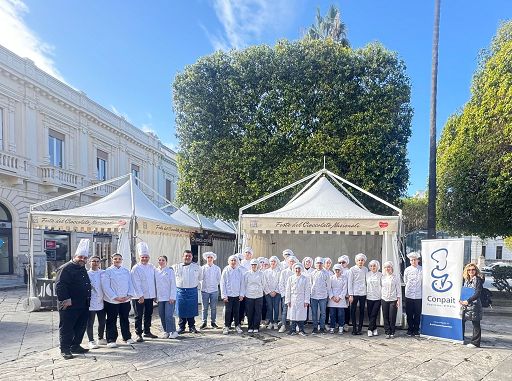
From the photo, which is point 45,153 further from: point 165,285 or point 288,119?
point 165,285

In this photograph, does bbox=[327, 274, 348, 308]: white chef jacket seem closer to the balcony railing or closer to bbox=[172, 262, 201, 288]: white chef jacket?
bbox=[172, 262, 201, 288]: white chef jacket

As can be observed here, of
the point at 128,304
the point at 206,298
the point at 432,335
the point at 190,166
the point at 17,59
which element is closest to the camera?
the point at 128,304

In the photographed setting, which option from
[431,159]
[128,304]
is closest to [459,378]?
[128,304]

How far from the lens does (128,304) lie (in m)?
7.01

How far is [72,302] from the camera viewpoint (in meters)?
6.21

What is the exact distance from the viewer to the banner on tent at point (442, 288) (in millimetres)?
7371

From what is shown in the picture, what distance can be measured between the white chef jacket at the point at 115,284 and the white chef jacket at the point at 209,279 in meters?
1.76

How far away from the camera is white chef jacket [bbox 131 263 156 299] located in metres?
7.35

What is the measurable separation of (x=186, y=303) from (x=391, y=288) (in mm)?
4293

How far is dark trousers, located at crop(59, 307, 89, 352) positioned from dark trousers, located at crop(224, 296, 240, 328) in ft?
9.50

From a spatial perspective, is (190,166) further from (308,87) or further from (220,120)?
(308,87)

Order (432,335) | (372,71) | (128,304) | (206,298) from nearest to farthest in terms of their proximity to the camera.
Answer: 1. (128,304)
2. (432,335)
3. (206,298)
4. (372,71)

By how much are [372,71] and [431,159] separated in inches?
162

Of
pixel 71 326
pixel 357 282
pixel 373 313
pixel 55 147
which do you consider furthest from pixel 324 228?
pixel 55 147
